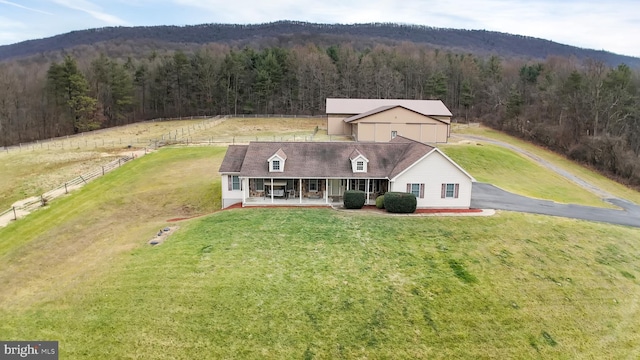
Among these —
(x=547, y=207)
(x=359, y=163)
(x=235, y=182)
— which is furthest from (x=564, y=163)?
(x=235, y=182)

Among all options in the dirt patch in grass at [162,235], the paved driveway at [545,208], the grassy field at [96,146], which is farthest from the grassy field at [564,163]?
the dirt patch in grass at [162,235]

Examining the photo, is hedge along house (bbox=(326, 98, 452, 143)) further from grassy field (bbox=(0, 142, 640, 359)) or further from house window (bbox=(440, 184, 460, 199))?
grassy field (bbox=(0, 142, 640, 359))

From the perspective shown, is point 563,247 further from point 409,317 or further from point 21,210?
point 21,210

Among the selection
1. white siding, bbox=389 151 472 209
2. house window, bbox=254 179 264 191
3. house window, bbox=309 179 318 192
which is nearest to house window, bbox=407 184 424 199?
white siding, bbox=389 151 472 209

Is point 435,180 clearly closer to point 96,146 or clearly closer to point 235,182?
point 235,182

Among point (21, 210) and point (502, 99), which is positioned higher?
point (502, 99)

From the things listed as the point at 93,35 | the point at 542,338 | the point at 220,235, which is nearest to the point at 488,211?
the point at 542,338

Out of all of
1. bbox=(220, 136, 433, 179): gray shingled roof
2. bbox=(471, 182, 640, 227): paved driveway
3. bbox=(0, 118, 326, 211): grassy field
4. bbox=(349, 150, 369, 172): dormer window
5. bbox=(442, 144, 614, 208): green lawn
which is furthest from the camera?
bbox=(0, 118, 326, 211): grassy field
